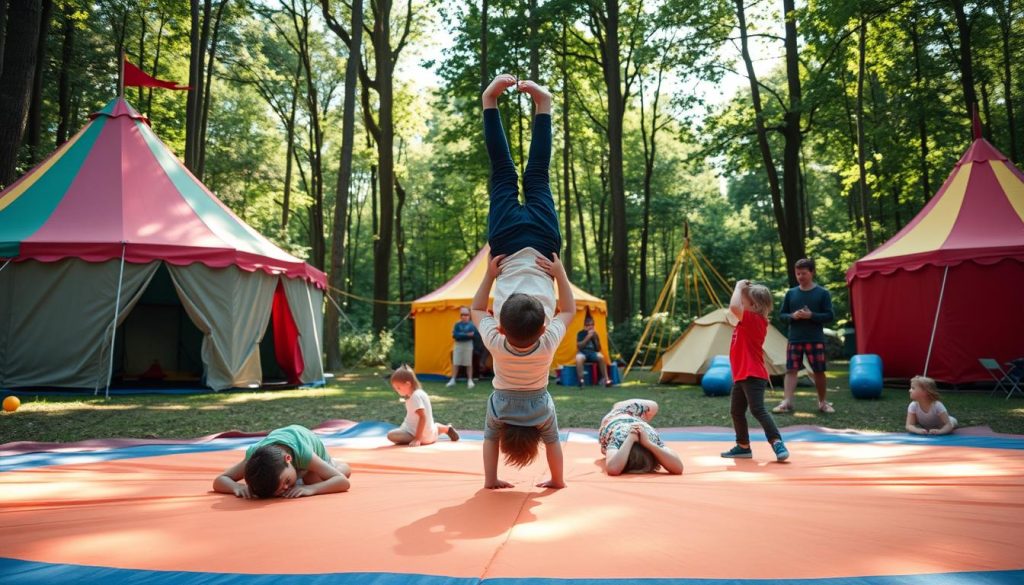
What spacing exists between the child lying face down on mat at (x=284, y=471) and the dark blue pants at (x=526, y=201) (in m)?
1.36

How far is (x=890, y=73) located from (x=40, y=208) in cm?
1969

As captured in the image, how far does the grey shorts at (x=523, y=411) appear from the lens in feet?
9.80

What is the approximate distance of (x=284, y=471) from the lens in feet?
9.70

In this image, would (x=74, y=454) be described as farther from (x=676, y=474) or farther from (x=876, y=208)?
(x=876, y=208)

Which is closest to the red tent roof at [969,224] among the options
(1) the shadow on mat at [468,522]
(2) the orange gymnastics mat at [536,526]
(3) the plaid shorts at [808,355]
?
(3) the plaid shorts at [808,355]

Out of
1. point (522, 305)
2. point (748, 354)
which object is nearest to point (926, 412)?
point (748, 354)

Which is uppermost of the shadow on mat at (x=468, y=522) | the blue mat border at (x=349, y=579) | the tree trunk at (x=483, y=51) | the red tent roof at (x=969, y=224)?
the tree trunk at (x=483, y=51)

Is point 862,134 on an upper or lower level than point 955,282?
upper

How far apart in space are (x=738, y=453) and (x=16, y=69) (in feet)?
31.7

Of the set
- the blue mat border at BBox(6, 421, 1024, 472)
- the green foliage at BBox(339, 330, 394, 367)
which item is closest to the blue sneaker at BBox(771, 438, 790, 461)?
the blue mat border at BBox(6, 421, 1024, 472)

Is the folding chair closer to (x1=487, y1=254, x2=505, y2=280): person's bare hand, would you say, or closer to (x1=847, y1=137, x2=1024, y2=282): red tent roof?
(x1=847, y1=137, x2=1024, y2=282): red tent roof

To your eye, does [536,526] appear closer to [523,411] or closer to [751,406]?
[523,411]

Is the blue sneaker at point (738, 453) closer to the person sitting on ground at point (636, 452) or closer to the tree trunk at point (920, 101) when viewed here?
the person sitting on ground at point (636, 452)

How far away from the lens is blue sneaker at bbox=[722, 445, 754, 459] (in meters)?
4.23
